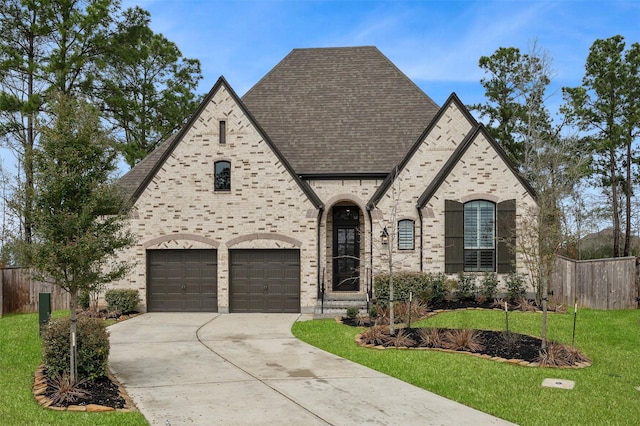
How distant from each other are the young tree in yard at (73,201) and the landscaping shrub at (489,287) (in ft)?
42.5

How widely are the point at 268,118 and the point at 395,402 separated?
16.5m

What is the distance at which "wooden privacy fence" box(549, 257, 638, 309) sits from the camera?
62.0 ft

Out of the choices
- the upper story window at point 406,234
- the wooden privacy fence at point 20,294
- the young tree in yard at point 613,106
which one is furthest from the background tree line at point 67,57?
the young tree in yard at point 613,106

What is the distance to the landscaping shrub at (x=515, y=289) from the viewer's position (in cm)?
1870

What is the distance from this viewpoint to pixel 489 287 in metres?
18.8

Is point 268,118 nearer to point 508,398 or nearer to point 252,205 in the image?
point 252,205

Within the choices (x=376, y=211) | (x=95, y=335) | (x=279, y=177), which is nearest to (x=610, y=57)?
(x=376, y=211)

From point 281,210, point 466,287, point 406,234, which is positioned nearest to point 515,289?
point 466,287

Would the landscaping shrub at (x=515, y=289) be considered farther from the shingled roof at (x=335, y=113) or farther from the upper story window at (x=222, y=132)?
the upper story window at (x=222, y=132)

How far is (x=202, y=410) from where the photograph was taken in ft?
26.6

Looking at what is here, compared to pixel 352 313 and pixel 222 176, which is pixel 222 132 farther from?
pixel 352 313

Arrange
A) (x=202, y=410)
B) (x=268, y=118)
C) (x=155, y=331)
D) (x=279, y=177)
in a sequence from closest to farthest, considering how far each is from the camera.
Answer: (x=202, y=410), (x=155, y=331), (x=279, y=177), (x=268, y=118)

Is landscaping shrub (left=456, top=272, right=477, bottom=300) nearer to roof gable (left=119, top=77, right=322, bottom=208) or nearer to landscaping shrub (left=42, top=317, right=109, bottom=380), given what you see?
roof gable (left=119, top=77, right=322, bottom=208)

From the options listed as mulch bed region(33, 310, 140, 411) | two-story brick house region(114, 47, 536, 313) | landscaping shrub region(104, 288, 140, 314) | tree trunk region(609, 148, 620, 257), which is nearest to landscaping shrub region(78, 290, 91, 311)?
landscaping shrub region(104, 288, 140, 314)
